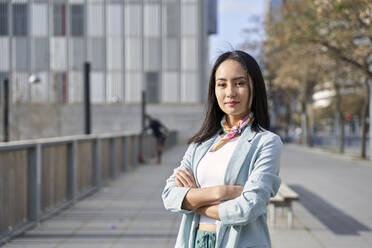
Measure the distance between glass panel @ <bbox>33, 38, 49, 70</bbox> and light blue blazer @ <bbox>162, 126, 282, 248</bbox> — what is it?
45335 millimetres

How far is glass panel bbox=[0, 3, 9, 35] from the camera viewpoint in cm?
4656

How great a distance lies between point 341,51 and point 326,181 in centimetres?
401

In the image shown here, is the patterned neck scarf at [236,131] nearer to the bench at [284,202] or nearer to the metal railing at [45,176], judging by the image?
the metal railing at [45,176]

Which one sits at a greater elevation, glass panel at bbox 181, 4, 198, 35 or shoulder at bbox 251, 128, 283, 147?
glass panel at bbox 181, 4, 198, 35

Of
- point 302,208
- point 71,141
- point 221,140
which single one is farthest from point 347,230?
point 221,140

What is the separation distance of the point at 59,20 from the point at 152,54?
26.2 ft

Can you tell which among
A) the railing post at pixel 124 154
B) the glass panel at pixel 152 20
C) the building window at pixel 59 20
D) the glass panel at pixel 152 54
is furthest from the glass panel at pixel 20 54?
the railing post at pixel 124 154

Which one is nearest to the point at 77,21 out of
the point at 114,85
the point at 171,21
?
the point at 114,85

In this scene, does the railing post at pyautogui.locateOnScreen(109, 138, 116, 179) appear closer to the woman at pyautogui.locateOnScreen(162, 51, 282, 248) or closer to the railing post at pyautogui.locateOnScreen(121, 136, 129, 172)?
the railing post at pyautogui.locateOnScreen(121, 136, 129, 172)

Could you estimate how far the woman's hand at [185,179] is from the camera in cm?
269

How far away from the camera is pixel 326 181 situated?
1568cm

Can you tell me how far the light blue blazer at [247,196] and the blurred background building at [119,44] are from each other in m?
43.9

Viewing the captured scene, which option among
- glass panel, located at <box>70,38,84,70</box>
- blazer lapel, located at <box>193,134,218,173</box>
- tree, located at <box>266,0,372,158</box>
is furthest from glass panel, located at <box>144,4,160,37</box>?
blazer lapel, located at <box>193,134,218,173</box>

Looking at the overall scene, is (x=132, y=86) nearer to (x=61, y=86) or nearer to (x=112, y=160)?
(x=61, y=86)
